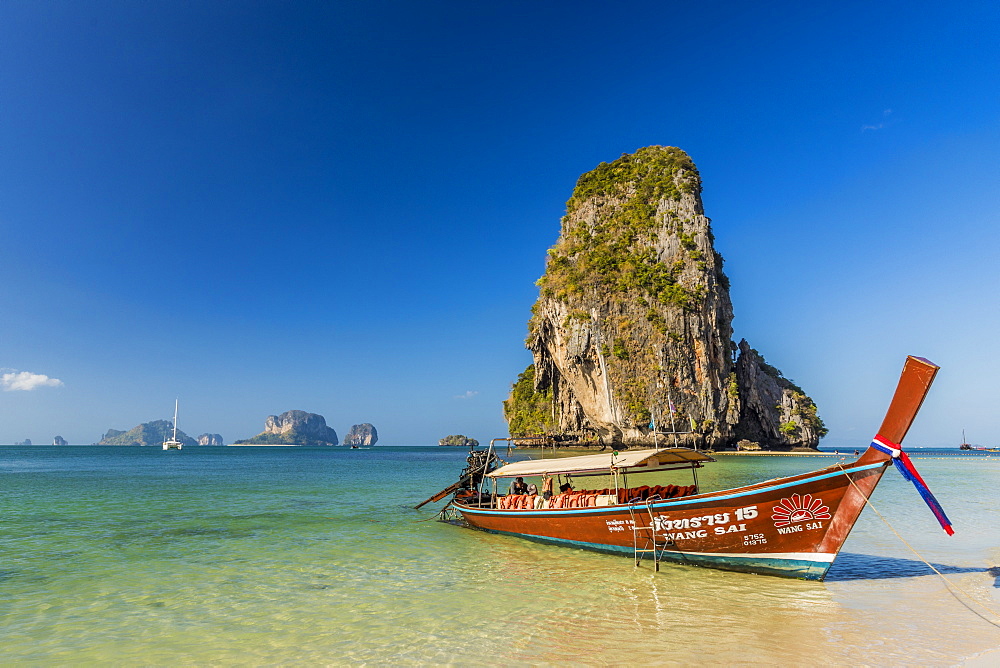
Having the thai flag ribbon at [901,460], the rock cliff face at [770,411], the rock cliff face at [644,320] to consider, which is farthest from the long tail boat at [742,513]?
the rock cliff face at [770,411]

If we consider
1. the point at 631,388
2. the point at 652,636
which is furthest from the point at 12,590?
the point at 631,388

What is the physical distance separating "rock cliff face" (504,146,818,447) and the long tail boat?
53392 mm

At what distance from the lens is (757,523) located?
9750 millimetres

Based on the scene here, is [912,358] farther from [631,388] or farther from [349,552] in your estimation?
[631,388]

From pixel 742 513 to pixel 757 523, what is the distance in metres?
0.30

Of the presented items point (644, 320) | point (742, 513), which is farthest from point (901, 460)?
point (644, 320)

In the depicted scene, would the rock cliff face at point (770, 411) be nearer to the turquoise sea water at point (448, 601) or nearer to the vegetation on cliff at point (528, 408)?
the vegetation on cliff at point (528, 408)

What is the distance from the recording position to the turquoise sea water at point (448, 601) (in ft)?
22.9

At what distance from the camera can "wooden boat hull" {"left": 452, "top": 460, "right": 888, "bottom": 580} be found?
8.98 m

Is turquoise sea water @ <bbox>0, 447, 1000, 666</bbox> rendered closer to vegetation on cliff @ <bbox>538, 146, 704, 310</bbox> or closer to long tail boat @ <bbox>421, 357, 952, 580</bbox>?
long tail boat @ <bbox>421, 357, 952, 580</bbox>

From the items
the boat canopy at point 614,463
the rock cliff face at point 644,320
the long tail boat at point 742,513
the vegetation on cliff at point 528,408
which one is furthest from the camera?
the vegetation on cliff at point 528,408

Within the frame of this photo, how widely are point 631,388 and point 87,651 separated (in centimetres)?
6574

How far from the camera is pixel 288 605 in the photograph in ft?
29.8

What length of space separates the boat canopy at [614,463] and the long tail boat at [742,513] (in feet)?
0.10
